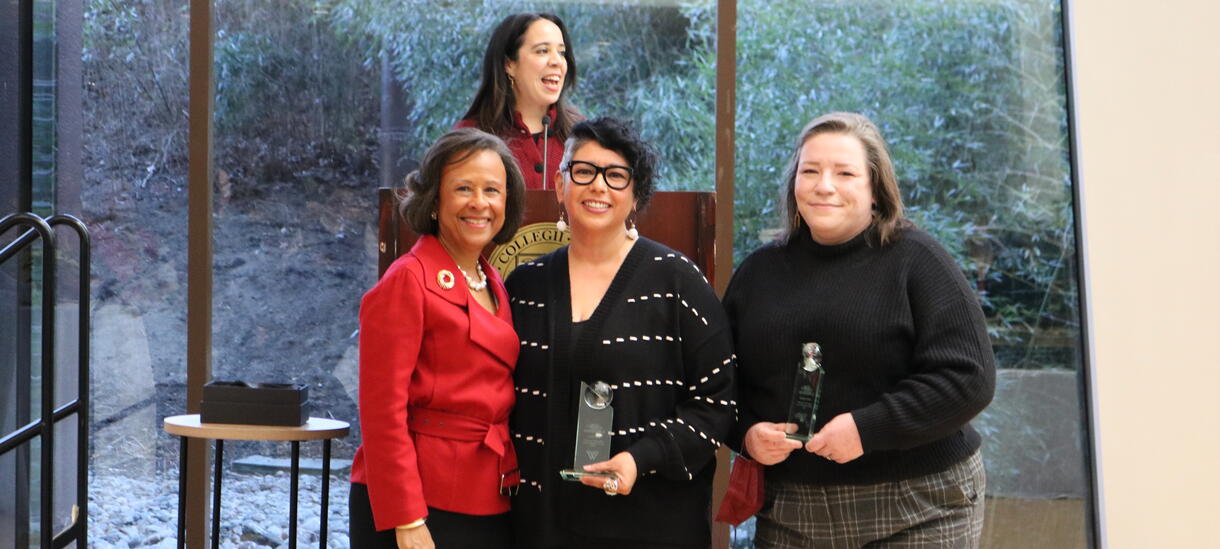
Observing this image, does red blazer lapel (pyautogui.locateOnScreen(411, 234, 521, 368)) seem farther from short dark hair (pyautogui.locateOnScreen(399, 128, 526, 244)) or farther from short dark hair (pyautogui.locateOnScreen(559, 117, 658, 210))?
short dark hair (pyautogui.locateOnScreen(559, 117, 658, 210))

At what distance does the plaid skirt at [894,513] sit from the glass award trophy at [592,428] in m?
0.45

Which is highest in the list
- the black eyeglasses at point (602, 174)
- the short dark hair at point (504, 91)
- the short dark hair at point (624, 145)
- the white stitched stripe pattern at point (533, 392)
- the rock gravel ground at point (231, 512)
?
the short dark hair at point (504, 91)

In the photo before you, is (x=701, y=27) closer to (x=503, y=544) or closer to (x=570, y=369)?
(x=570, y=369)

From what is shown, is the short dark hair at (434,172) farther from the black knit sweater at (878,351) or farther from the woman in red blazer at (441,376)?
the black knit sweater at (878,351)

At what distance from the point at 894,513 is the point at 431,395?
97 cm

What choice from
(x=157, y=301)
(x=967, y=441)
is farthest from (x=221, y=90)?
(x=967, y=441)

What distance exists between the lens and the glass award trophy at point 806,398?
222cm

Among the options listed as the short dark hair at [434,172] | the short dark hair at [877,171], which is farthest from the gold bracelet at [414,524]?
the short dark hair at [877,171]

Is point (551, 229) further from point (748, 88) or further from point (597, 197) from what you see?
point (748, 88)

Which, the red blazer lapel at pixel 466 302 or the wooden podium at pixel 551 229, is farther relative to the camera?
the wooden podium at pixel 551 229

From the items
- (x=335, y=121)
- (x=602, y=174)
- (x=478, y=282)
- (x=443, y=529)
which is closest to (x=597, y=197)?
(x=602, y=174)

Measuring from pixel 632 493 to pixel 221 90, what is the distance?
2247 millimetres

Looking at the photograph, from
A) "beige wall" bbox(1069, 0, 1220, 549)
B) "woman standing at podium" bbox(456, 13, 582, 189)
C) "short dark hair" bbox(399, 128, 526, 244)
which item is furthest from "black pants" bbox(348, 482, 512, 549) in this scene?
"beige wall" bbox(1069, 0, 1220, 549)

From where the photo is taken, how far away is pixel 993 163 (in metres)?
3.84
